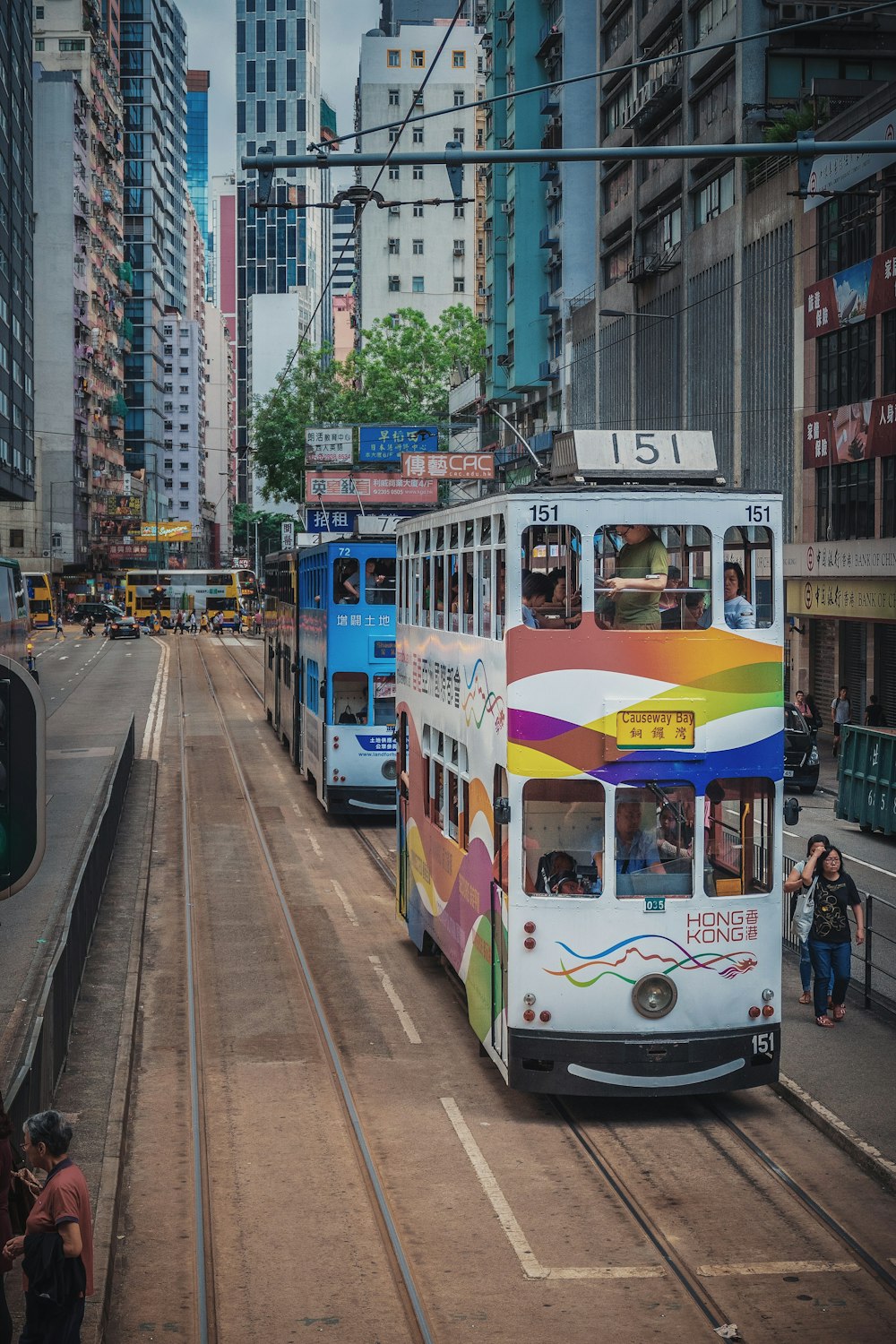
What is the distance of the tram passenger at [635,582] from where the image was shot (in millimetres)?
11117

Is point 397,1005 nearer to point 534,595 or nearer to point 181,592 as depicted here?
point 534,595

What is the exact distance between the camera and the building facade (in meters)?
34.5

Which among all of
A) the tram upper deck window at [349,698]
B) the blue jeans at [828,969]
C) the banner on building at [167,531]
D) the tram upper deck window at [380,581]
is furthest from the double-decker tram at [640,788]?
the banner on building at [167,531]

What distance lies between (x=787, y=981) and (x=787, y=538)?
2666cm

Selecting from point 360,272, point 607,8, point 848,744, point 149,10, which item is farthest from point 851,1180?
point 149,10

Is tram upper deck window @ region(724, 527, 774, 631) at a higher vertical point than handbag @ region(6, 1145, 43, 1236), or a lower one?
higher

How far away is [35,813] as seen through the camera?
586 cm

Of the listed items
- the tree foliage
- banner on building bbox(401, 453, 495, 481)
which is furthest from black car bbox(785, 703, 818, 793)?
the tree foliage

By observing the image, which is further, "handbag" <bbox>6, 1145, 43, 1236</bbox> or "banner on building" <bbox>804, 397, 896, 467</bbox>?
"banner on building" <bbox>804, 397, 896, 467</bbox>

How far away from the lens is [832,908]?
44.3ft

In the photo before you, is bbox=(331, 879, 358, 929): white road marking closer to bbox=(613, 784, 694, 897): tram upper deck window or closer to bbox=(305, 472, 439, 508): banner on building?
bbox=(613, 784, 694, 897): tram upper deck window

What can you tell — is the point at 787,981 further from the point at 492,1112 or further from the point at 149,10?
the point at 149,10

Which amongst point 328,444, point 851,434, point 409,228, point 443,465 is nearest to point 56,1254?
point 851,434

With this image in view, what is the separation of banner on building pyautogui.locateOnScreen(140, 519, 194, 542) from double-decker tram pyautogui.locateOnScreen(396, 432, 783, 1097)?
128005 millimetres
